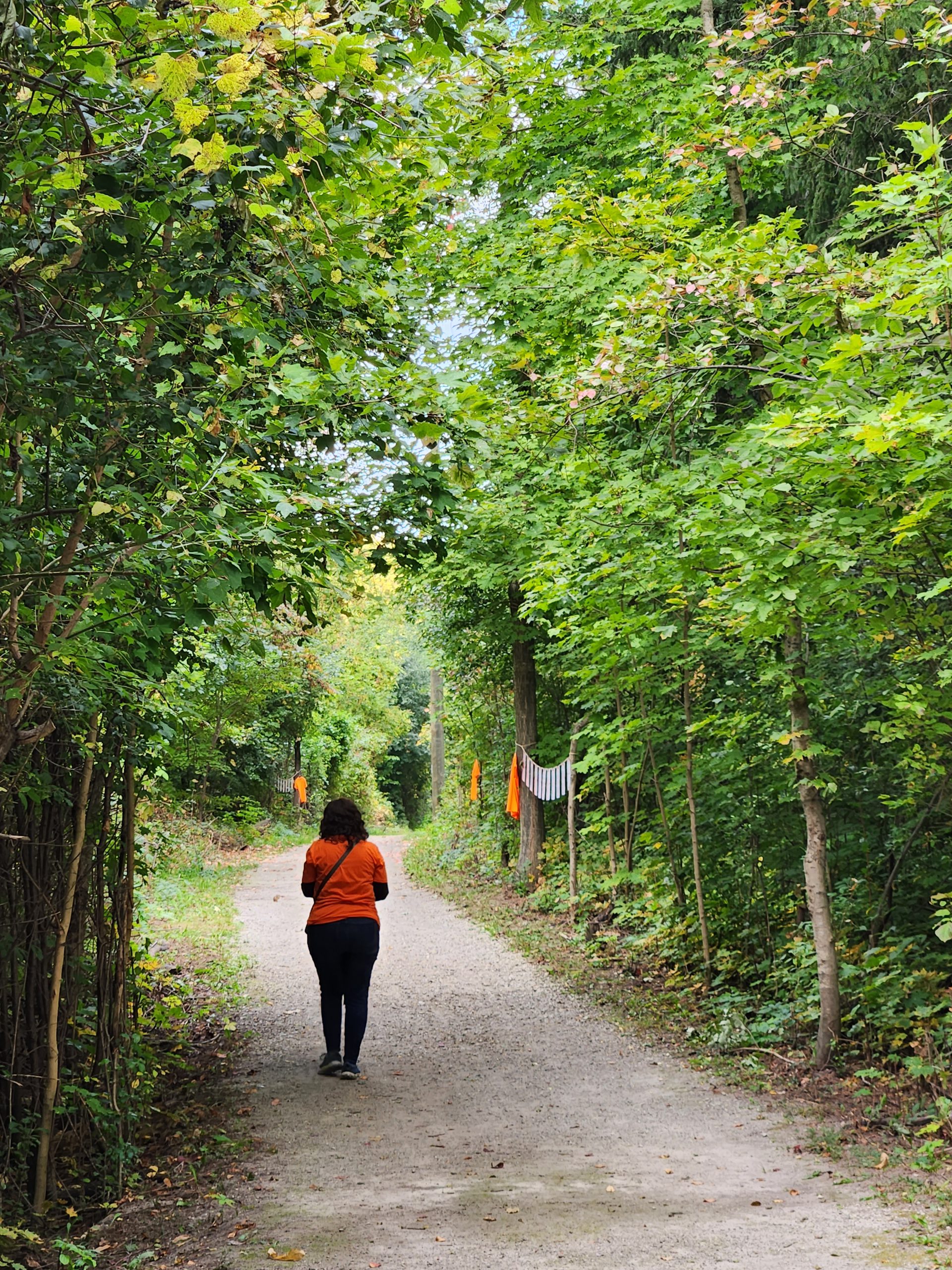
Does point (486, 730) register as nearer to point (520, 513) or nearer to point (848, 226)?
point (520, 513)

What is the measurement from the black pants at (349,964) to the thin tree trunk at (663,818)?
333 cm

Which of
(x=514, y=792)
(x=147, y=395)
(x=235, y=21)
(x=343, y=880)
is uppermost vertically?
(x=235, y=21)

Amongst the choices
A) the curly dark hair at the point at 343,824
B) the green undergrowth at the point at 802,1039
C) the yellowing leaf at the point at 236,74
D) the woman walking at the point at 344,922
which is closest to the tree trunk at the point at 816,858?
the green undergrowth at the point at 802,1039

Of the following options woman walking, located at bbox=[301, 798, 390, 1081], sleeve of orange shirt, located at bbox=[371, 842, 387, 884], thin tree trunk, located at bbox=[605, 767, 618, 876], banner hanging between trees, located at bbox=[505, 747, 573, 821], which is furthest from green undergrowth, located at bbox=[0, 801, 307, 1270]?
banner hanging between trees, located at bbox=[505, 747, 573, 821]

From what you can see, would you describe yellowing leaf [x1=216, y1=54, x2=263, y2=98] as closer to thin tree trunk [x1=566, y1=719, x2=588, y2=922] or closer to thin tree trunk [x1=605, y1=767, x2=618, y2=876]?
thin tree trunk [x1=605, y1=767, x2=618, y2=876]

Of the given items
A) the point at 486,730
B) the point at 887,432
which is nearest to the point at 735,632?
the point at 887,432

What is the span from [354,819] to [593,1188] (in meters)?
3.15

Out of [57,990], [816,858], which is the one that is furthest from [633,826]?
[57,990]

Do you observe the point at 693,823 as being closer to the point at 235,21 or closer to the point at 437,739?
the point at 235,21

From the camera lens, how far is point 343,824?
7.73m

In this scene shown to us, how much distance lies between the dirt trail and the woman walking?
320 millimetres

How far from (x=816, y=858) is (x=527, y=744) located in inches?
373

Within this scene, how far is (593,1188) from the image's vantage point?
547 cm

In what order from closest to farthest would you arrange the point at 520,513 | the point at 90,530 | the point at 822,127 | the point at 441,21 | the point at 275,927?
the point at 441,21, the point at 90,530, the point at 822,127, the point at 520,513, the point at 275,927
